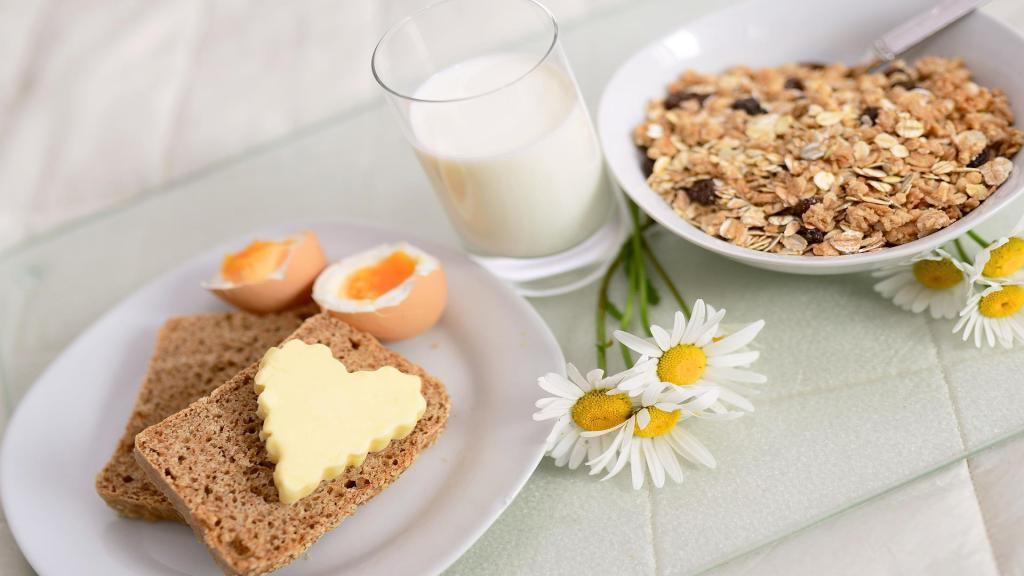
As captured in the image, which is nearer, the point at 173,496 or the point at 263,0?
the point at 173,496

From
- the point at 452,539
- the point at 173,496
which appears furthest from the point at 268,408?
the point at 452,539

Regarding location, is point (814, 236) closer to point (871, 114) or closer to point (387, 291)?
point (871, 114)

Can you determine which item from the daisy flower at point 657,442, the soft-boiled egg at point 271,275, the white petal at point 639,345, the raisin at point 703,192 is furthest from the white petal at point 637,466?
the soft-boiled egg at point 271,275

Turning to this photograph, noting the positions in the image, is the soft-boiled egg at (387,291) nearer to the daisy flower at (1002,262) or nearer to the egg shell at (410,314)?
the egg shell at (410,314)

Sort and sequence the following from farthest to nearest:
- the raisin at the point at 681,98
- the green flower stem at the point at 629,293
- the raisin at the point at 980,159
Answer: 1. the raisin at the point at 681,98
2. the green flower stem at the point at 629,293
3. the raisin at the point at 980,159

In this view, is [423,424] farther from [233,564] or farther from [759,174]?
[759,174]

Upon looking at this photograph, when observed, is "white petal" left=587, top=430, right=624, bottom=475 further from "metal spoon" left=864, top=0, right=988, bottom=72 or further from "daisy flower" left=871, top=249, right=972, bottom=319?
"metal spoon" left=864, top=0, right=988, bottom=72

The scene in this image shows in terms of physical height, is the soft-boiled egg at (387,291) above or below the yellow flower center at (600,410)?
above

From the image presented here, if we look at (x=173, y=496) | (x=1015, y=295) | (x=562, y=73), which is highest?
(x=562, y=73)
